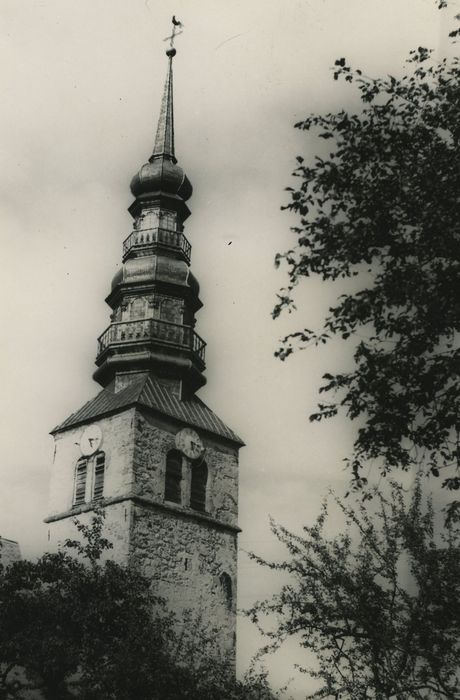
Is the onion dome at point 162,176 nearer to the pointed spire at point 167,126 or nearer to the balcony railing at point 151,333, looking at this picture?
the pointed spire at point 167,126

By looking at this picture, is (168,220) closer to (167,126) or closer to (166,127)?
(166,127)

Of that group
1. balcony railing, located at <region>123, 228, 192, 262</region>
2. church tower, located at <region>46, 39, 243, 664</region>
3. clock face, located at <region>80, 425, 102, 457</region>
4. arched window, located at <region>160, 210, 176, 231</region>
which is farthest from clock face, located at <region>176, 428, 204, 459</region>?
arched window, located at <region>160, 210, 176, 231</region>

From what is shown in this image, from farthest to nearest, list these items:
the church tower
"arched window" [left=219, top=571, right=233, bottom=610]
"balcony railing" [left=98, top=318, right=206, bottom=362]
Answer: "balcony railing" [left=98, top=318, right=206, bottom=362]
"arched window" [left=219, top=571, right=233, bottom=610]
the church tower

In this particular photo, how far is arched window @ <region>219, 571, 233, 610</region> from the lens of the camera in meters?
29.9

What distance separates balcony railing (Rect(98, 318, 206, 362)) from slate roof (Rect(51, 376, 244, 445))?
1.43 m

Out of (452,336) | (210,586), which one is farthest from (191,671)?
(452,336)

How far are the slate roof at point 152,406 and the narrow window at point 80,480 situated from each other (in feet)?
4.76

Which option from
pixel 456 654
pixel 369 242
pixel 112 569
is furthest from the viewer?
pixel 112 569

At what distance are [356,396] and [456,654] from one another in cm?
790

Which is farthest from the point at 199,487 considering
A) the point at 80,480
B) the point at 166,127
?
the point at 166,127

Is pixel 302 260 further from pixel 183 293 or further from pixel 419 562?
pixel 183 293

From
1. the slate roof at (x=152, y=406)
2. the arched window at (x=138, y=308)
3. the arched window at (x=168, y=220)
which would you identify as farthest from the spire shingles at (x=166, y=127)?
the slate roof at (x=152, y=406)

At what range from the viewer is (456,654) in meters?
16.9

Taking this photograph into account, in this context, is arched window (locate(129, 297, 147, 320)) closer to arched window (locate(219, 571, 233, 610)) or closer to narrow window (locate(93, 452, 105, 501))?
narrow window (locate(93, 452, 105, 501))
